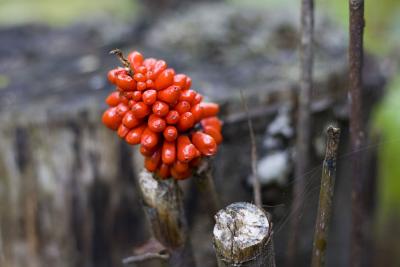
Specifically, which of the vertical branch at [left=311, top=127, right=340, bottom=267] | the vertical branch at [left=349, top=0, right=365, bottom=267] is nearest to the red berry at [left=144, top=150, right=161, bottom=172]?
the vertical branch at [left=311, top=127, right=340, bottom=267]

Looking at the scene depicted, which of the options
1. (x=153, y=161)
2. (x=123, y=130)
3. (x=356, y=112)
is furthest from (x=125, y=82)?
(x=356, y=112)

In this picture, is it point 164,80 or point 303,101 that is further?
point 303,101

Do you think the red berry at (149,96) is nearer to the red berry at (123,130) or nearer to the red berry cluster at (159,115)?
the red berry cluster at (159,115)

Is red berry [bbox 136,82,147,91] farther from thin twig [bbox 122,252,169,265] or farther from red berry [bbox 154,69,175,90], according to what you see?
thin twig [bbox 122,252,169,265]

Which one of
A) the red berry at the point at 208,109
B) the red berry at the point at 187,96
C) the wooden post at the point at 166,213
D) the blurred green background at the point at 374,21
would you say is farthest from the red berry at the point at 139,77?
the blurred green background at the point at 374,21

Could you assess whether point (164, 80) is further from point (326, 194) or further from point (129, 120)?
point (326, 194)

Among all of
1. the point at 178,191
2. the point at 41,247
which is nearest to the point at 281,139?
the point at 178,191
